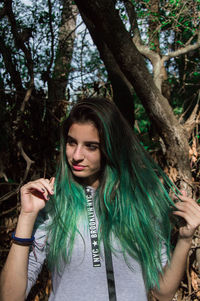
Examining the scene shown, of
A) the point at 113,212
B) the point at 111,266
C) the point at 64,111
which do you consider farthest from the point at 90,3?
the point at 111,266

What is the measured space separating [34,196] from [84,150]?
35cm

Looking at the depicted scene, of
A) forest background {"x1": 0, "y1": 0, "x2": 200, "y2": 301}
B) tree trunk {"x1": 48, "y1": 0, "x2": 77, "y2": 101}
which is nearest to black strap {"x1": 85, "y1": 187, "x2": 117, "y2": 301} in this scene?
forest background {"x1": 0, "y1": 0, "x2": 200, "y2": 301}

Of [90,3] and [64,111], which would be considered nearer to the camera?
[90,3]

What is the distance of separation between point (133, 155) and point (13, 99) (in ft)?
6.36

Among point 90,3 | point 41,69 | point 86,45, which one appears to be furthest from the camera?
point 86,45

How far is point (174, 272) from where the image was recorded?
159 cm

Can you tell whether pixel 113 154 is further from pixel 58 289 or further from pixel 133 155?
pixel 58 289

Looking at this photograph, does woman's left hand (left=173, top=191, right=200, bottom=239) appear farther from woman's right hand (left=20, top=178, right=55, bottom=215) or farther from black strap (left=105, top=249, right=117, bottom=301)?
woman's right hand (left=20, top=178, right=55, bottom=215)

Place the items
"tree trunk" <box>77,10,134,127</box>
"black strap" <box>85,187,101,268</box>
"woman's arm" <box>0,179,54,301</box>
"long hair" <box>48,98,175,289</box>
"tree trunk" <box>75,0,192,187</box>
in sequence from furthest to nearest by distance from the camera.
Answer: "tree trunk" <box>77,10,134,127</box>
"tree trunk" <box>75,0,192,187</box>
"long hair" <box>48,98,175,289</box>
"black strap" <box>85,187,101,268</box>
"woman's arm" <box>0,179,54,301</box>

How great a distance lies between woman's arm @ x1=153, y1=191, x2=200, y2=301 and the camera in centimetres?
150

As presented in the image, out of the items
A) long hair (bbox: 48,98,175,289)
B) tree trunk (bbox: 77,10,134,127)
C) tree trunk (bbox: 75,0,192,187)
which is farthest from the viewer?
tree trunk (bbox: 77,10,134,127)

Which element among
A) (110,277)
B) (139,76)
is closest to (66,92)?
(139,76)

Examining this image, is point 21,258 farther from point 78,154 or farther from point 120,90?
point 120,90

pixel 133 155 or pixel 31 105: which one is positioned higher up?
pixel 31 105
